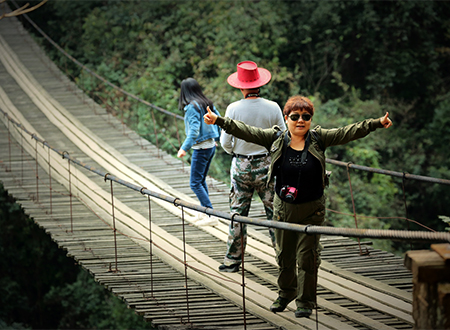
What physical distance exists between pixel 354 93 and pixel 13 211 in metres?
6.89

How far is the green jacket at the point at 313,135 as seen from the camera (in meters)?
2.90

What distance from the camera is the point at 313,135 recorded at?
297 cm

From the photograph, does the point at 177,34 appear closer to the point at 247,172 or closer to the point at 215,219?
the point at 215,219

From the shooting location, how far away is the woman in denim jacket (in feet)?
14.3

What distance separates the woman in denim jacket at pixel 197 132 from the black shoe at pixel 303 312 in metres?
1.63

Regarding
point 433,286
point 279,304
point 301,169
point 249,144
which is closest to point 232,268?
point 279,304

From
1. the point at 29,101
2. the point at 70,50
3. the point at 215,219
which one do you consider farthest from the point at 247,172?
the point at 70,50

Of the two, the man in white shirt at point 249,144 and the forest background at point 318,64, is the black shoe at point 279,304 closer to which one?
the man in white shirt at point 249,144

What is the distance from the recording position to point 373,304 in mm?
3381

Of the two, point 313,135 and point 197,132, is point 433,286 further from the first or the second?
point 197,132

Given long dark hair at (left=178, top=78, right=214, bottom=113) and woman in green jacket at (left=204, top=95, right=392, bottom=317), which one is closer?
woman in green jacket at (left=204, top=95, right=392, bottom=317)

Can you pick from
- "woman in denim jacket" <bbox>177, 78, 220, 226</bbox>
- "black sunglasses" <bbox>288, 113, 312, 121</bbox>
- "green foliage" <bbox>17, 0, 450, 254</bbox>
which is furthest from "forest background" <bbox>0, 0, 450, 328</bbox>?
"black sunglasses" <bbox>288, 113, 312, 121</bbox>

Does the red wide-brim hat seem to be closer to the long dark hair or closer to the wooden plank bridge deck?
the long dark hair

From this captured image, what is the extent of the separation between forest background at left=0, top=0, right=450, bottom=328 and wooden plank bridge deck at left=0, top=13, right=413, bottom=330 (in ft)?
7.31
